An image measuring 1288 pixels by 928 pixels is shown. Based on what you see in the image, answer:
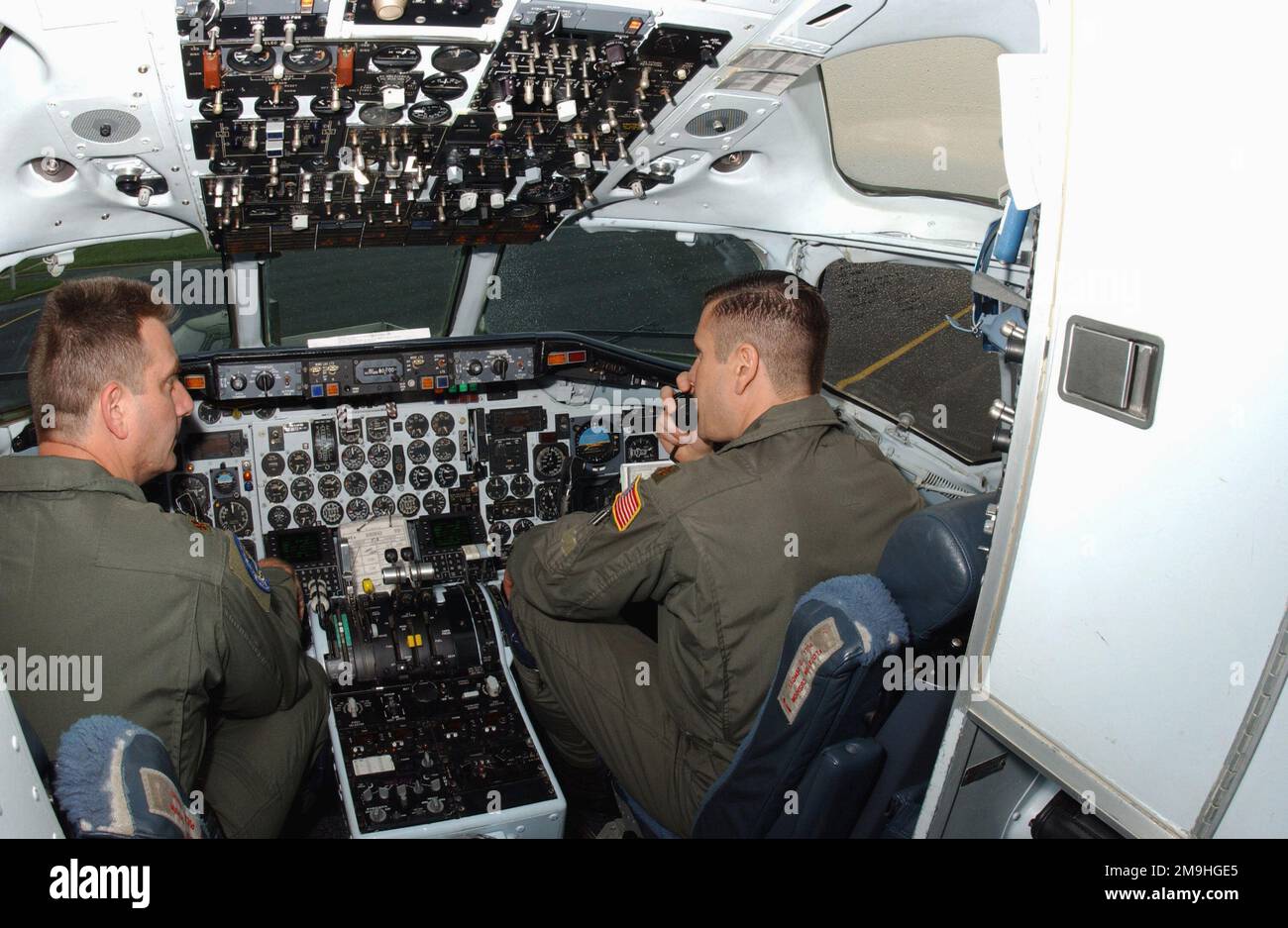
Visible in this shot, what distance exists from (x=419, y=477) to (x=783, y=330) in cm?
214

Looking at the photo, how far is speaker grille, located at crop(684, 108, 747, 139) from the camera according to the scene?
289 centimetres

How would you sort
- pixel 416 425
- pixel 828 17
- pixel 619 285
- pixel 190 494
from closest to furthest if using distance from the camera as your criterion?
1. pixel 828 17
2. pixel 190 494
3. pixel 416 425
4. pixel 619 285

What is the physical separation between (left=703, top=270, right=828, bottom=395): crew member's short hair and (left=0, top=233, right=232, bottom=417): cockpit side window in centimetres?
205

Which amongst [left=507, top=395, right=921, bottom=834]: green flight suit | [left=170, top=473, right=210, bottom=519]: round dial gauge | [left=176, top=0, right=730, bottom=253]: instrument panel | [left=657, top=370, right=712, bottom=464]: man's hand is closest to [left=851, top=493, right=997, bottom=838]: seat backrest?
[left=507, top=395, right=921, bottom=834]: green flight suit

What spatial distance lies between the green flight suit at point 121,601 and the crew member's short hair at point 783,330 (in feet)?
4.35

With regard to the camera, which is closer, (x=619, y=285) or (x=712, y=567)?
(x=712, y=567)

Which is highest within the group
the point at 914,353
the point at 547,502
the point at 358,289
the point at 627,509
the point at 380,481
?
the point at 358,289

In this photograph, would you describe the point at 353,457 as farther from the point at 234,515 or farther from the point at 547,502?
the point at 547,502

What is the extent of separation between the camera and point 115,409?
2.24m

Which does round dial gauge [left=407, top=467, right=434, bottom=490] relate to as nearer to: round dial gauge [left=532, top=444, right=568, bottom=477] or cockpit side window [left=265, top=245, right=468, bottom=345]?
round dial gauge [left=532, top=444, right=568, bottom=477]

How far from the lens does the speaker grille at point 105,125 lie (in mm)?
2285

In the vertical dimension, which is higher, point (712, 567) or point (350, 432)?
point (712, 567)
